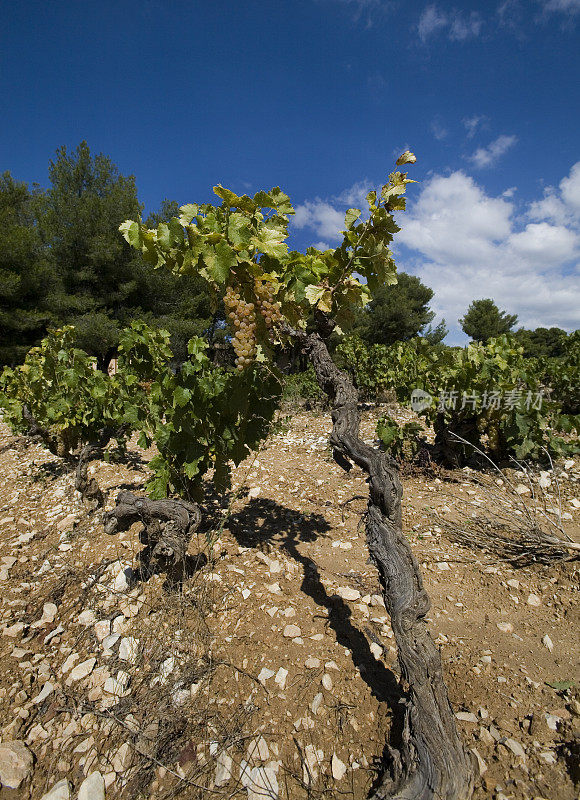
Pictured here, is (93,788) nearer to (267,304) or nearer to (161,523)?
(161,523)

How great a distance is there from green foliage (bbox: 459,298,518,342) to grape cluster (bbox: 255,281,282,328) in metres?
28.1

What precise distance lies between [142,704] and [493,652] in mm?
1849

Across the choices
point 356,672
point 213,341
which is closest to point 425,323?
point 213,341

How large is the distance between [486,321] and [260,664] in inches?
1169

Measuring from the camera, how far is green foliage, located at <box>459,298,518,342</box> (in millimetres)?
27062

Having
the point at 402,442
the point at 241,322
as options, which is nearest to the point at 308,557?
the point at 241,322

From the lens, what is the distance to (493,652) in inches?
82.7

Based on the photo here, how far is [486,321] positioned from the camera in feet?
89.4

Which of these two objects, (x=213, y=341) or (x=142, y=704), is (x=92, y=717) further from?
(x=213, y=341)

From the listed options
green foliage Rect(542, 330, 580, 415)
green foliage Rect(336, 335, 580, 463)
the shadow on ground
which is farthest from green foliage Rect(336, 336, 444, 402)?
the shadow on ground

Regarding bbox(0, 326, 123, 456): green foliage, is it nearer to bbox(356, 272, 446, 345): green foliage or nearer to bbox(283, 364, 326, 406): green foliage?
bbox(283, 364, 326, 406): green foliage

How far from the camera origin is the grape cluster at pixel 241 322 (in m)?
2.07

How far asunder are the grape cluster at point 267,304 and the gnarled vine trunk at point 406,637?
1.06 ft

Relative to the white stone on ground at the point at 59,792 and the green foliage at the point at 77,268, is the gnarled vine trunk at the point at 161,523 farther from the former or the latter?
the green foliage at the point at 77,268
